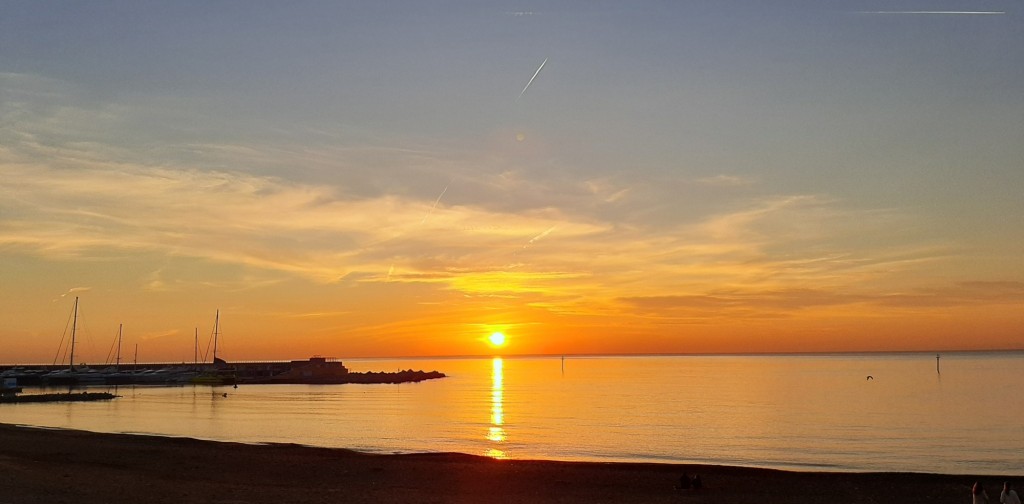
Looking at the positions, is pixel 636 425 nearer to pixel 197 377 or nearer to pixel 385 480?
pixel 385 480

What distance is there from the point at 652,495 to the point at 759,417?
2086 inches

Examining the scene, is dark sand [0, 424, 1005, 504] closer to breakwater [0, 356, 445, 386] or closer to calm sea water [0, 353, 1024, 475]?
calm sea water [0, 353, 1024, 475]

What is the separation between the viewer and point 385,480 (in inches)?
1382

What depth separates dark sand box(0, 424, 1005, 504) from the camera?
94.6 ft

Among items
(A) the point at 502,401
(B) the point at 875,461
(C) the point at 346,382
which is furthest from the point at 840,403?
(C) the point at 346,382

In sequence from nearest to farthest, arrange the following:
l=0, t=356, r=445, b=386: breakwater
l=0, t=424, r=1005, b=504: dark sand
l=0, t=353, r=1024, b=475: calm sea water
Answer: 1. l=0, t=424, r=1005, b=504: dark sand
2. l=0, t=353, r=1024, b=475: calm sea water
3. l=0, t=356, r=445, b=386: breakwater

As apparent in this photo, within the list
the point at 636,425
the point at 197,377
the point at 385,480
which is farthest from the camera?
the point at 197,377

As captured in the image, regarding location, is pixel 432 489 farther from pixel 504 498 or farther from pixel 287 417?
pixel 287 417

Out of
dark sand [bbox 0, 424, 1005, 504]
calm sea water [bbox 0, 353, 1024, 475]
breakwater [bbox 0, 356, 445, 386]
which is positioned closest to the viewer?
dark sand [bbox 0, 424, 1005, 504]

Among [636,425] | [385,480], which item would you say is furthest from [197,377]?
[385,480]

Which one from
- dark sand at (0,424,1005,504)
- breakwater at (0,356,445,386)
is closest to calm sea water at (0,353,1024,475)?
dark sand at (0,424,1005,504)

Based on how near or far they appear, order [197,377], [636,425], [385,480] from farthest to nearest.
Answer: [197,377] < [636,425] < [385,480]

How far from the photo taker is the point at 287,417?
79812 mm

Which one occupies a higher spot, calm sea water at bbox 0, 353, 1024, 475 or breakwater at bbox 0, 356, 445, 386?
breakwater at bbox 0, 356, 445, 386
